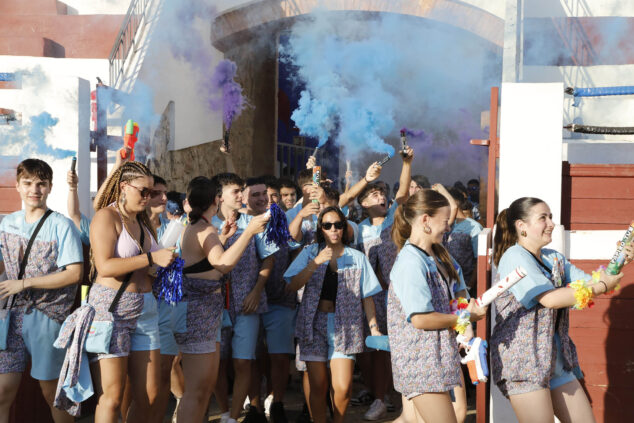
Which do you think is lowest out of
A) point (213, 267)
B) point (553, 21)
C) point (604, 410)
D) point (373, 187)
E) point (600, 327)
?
point (604, 410)

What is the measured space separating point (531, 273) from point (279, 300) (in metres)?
2.51

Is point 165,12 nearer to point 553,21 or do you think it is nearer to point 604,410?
point 553,21

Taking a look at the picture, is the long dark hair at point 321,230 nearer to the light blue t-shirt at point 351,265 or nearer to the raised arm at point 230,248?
the light blue t-shirt at point 351,265

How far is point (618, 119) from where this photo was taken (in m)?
9.52

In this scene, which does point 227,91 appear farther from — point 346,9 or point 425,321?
point 425,321

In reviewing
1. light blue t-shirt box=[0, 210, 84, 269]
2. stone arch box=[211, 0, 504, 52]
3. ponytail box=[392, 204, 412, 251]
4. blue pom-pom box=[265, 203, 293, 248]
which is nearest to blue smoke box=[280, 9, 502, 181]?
stone arch box=[211, 0, 504, 52]

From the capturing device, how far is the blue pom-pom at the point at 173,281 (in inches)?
178

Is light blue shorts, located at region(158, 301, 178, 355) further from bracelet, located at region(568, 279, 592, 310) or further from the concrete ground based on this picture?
bracelet, located at region(568, 279, 592, 310)

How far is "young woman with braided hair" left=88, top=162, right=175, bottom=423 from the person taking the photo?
4293mm

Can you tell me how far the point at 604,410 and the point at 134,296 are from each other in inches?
132

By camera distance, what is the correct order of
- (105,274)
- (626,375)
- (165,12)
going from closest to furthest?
1. (105,274)
2. (626,375)
3. (165,12)

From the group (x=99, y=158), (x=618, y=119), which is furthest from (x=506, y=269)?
(x=618, y=119)

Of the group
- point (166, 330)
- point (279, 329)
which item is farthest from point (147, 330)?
point (279, 329)

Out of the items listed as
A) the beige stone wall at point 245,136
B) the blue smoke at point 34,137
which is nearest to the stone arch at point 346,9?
the beige stone wall at point 245,136
